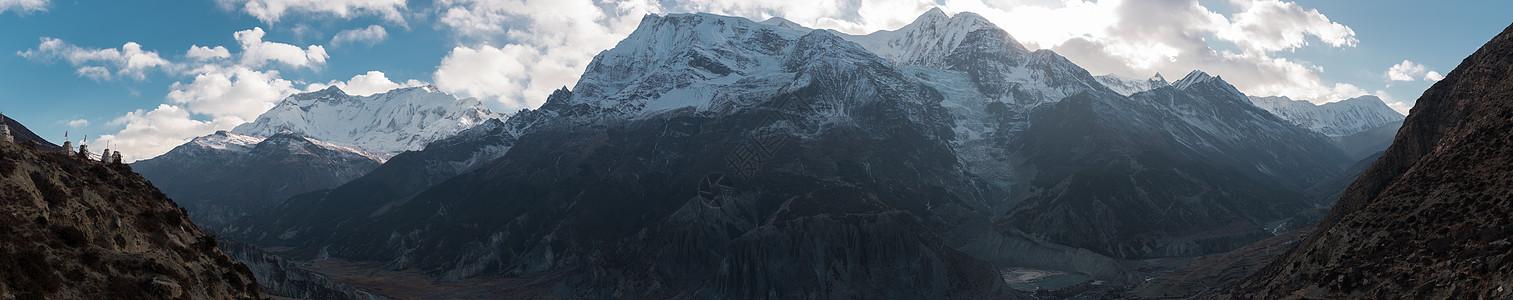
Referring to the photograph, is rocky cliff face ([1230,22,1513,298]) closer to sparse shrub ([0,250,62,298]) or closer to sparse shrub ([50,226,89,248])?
sparse shrub ([0,250,62,298])

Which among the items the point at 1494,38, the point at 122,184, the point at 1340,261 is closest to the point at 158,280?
the point at 122,184

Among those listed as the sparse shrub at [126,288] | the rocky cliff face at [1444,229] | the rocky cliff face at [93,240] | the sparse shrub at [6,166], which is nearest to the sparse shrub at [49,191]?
the rocky cliff face at [93,240]

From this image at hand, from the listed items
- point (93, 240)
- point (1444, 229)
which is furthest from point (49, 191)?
point (1444, 229)

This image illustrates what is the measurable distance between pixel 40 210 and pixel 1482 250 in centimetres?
12259

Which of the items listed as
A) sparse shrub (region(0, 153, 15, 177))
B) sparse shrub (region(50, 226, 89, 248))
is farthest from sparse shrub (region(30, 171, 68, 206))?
sparse shrub (region(50, 226, 89, 248))

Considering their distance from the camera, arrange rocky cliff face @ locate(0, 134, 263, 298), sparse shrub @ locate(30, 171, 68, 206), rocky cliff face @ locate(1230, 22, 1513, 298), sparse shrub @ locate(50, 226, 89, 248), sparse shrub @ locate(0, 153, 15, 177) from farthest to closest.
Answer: rocky cliff face @ locate(1230, 22, 1513, 298)
sparse shrub @ locate(30, 171, 68, 206)
sparse shrub @ locate(0, 153, 15, 177)
sparse shrub @ locate(50, 226, 89, 248)
rocky cliff face @ locate(0, 134, 263, 298)

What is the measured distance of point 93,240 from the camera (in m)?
64.3

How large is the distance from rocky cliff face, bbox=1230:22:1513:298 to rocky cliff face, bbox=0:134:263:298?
106m

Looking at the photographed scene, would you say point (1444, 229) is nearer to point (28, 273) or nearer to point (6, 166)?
point (28, 273)

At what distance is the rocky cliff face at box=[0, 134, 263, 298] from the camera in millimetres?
56000

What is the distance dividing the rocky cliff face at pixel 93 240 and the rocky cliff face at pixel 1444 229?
105743 millimetres

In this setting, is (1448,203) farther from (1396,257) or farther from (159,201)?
(159,201)

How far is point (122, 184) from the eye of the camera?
77.2 meters

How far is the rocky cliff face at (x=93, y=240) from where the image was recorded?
184 ft
